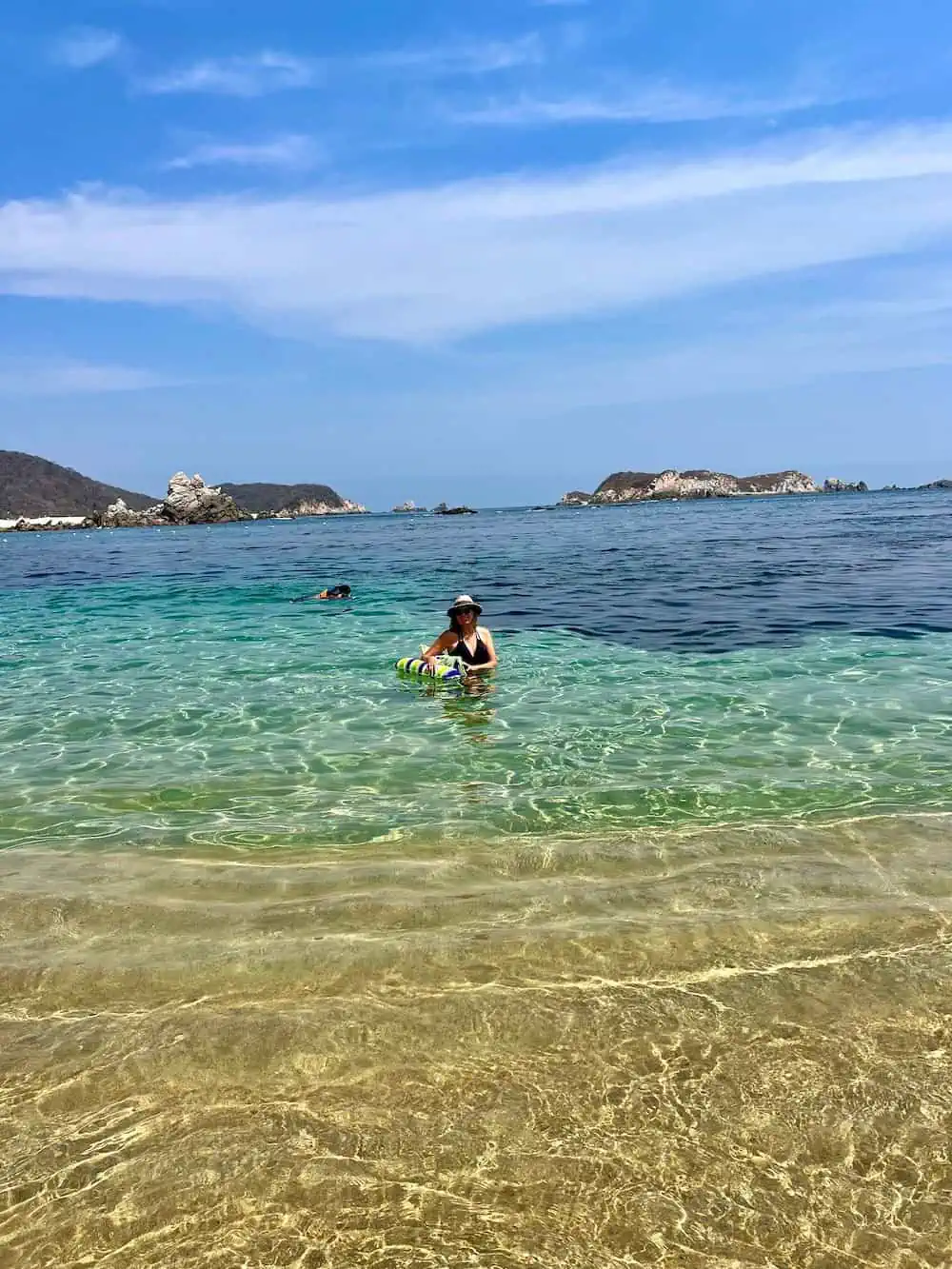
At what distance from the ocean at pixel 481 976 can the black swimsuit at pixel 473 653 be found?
1.42 m

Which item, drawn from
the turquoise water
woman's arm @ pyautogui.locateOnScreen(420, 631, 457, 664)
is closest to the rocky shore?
the turquoise water

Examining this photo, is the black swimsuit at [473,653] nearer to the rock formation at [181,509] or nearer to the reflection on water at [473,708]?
the reflection on water at [473,708]

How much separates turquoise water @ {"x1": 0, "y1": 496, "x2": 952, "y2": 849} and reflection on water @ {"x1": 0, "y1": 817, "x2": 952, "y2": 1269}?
1.31 metres

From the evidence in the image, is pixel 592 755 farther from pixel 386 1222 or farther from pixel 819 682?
pixel 386 1222

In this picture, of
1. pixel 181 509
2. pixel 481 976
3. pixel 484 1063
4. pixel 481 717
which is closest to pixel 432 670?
pixel 481 717

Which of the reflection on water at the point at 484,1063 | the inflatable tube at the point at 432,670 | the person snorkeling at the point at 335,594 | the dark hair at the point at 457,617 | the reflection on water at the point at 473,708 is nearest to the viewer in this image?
the reflection on water at the point at 484,1063

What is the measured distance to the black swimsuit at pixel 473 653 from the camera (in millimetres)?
13211

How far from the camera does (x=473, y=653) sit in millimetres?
13273

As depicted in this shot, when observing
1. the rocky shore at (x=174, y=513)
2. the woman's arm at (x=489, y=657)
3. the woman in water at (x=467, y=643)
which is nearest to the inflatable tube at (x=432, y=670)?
the woman in water at (x=467, y=643)

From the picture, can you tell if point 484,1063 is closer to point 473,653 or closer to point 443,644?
point 473,653


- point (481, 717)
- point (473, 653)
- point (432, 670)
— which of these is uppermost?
point (473, 653)

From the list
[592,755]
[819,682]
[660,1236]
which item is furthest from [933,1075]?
[819,682]

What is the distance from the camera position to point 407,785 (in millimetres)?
8141

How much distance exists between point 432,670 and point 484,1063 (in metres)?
8.93
